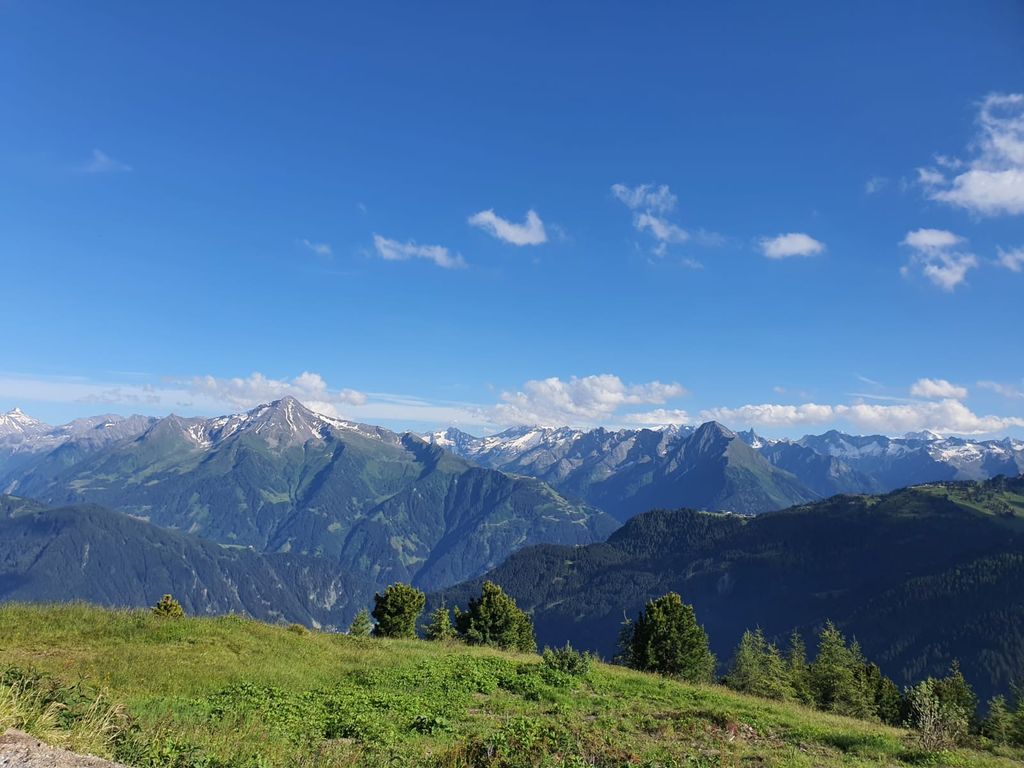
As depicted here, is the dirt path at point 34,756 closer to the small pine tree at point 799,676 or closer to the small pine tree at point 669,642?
the small pine tree at point 669,642

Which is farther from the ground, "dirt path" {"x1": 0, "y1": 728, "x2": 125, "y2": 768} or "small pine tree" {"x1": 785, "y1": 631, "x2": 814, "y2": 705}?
"dirt path" {"x1": 0, "y1": 728, "x2": 125, "y2": 768}

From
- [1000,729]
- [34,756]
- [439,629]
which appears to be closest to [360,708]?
[34,756]

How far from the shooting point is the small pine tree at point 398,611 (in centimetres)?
7088

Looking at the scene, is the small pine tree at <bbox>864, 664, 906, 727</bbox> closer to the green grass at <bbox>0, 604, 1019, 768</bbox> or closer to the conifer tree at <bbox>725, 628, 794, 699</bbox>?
the conifer tree at <bbox>725, 628, 794, 699</bbox>

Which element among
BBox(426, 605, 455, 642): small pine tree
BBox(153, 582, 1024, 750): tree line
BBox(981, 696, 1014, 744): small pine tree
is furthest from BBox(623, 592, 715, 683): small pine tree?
BBox(426, 605, 455, 642): small pine tree

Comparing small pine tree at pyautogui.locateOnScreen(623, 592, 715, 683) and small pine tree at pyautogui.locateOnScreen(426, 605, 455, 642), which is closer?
small pine tree at pyautogui.locateOnScreen(623, 592, 715, 683)

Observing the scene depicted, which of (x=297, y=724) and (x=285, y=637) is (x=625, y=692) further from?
(x=285, y=637)

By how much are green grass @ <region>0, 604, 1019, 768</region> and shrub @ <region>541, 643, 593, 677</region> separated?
0.60 meters

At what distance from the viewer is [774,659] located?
73.6m

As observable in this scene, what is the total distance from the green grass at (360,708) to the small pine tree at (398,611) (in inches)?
1715

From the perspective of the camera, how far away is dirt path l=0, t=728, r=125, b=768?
766 cm

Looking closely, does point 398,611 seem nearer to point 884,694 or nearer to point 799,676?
point 799,676

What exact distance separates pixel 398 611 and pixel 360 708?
58.4 metres

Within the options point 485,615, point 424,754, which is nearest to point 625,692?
point 424,754
